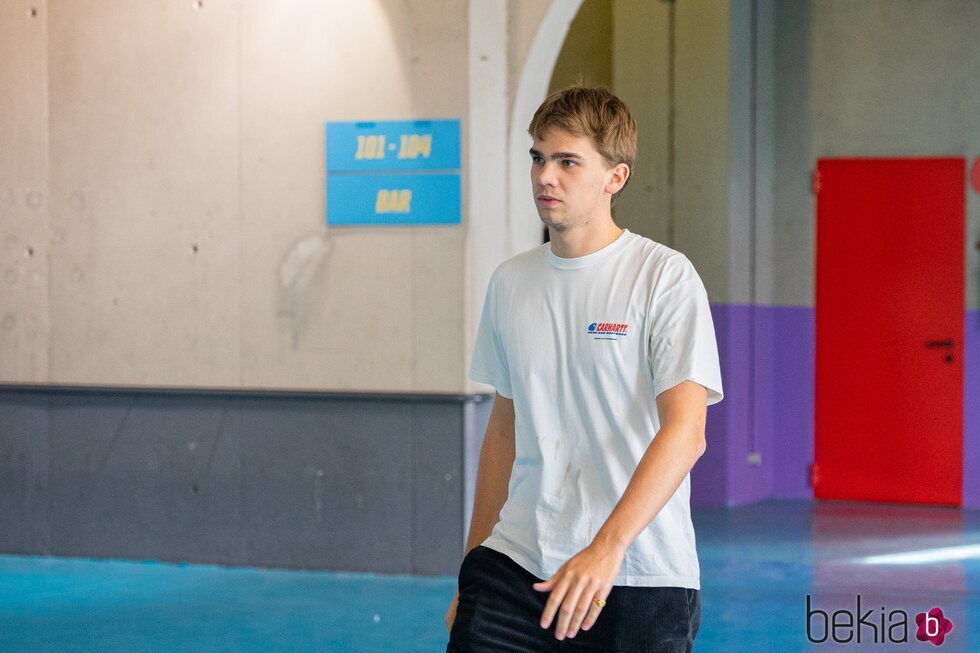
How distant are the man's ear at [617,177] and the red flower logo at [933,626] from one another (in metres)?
2.92

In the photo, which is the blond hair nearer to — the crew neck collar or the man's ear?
the man's ear

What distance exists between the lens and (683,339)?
2.02 metres

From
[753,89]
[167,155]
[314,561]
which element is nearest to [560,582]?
[314,561]

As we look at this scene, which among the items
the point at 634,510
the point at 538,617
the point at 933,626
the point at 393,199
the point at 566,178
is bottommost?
the point at 933,626

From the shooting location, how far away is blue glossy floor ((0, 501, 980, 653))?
14.5ft

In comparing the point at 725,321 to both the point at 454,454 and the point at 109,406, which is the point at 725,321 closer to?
the point at 454,454

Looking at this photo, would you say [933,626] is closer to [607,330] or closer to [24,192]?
[607,330]

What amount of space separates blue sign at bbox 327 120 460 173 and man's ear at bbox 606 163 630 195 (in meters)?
3.17

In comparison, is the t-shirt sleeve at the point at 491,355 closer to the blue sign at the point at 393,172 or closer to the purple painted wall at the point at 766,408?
the blue sign at the point at 393,172

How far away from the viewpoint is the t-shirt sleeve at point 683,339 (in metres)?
2.00

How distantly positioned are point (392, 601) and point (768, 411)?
390 cm

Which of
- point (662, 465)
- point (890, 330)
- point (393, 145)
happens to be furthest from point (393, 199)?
point (890, 330)

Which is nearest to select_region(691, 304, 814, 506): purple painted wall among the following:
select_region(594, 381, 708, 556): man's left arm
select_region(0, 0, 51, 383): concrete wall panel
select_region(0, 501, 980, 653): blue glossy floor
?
select_region(0, 501, 980, 653): blue glossy floor

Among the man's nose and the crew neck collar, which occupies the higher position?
the man's nose
